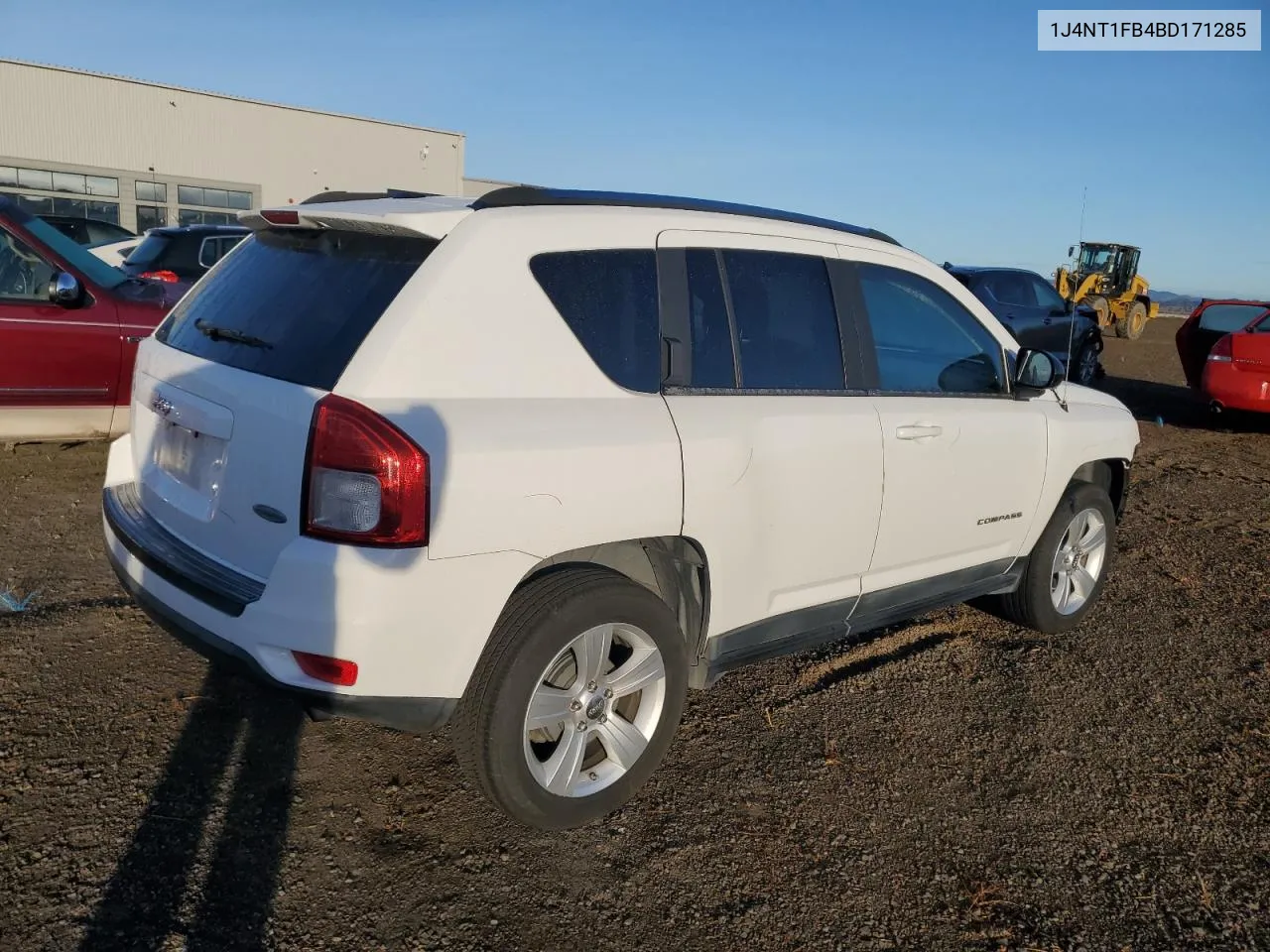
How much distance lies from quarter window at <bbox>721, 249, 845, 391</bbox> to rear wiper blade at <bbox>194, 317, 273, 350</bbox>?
4.93 ft

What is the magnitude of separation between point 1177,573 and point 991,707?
8.67 ft

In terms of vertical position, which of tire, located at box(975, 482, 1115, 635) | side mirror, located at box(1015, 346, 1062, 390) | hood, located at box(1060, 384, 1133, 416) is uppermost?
side mirror, located at box(1015, 346, 1062, 390)

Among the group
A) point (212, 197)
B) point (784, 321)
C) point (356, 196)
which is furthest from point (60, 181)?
point (784, 321)

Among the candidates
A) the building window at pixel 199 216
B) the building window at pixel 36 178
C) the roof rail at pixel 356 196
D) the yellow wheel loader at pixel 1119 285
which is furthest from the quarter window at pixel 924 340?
the building window at pixel 199 216

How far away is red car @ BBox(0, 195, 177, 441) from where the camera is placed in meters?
6.02

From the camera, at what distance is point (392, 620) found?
8.36 ft

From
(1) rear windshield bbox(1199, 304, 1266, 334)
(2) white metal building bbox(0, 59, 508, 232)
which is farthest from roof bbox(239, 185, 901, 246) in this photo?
(2) white metal building bbox(0, 59, 508, 232)

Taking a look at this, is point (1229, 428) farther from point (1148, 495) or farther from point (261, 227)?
point (261, 227)

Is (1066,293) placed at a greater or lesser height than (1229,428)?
greater

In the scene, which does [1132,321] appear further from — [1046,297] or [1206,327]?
[1206,327]

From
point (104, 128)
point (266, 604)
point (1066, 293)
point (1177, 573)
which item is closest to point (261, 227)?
point (266, 604)

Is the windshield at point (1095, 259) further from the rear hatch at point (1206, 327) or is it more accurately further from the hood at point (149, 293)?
the hood at point (149, 293)

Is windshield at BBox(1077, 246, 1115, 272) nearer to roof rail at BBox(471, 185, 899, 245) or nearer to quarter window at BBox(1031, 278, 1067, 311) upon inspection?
quarter window at BBox(1031, 278, 1067, 311)

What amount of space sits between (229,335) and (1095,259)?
29.9 metres
